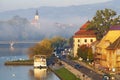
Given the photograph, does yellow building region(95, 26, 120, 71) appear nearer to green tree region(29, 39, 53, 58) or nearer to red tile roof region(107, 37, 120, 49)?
red tile roof region(107, 37, 120, 49)

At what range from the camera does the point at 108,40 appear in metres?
80.9

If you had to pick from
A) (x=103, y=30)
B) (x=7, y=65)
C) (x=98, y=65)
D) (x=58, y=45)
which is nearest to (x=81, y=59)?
(x=103, y=30)

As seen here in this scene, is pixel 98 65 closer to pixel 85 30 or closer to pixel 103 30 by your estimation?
pixel 103 30

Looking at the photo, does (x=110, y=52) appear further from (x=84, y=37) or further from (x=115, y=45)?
(x=84, y=37)

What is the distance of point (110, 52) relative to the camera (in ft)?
245

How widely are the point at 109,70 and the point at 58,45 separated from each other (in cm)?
7195

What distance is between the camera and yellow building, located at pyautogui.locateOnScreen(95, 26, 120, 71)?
72688mm

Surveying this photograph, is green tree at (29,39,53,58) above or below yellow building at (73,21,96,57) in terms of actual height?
below

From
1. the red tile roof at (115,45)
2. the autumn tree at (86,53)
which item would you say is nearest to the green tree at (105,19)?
the autumn tree at (86,53)

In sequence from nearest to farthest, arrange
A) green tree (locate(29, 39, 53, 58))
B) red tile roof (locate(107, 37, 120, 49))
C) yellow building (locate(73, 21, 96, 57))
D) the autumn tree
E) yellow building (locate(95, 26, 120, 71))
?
yellow building (locate(95, 26, 120, 71))
red tile roof (locate(107, 37, 120, 49))
the autumn tree
green tree (locate(29, 39, 53, 58))
yellow building (locate(73, 21, 96, 57))

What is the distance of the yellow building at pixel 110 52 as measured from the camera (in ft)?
238

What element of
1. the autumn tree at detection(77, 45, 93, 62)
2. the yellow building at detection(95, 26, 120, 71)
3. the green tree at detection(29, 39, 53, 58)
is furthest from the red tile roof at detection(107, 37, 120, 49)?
the green tree at detection(29, 39, 53, 58)

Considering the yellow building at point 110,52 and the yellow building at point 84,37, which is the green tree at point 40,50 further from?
the yellow building at point 110,52

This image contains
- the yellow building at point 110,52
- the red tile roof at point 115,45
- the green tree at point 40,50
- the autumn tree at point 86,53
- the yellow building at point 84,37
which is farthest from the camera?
the yellow building at point 84,37
